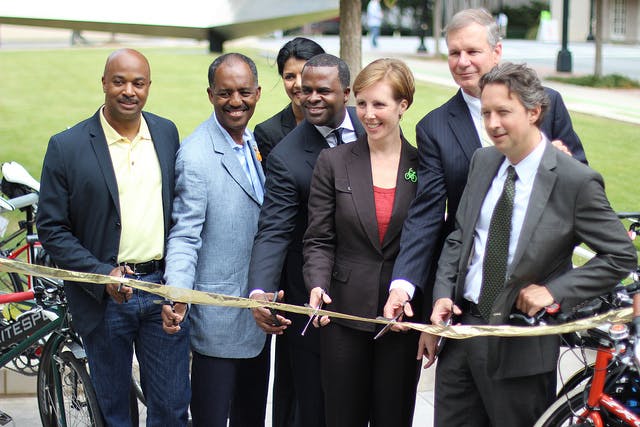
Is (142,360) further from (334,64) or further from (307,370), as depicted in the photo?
(334,64)

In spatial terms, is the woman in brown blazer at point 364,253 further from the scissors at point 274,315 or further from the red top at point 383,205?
the scissors at point 274,315

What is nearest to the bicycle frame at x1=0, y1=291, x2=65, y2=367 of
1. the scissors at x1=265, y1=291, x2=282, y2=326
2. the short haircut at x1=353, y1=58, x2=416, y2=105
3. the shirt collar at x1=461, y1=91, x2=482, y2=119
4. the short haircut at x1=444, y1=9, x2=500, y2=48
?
the scissors at x1=265, y1=291, x2=282, y2=326

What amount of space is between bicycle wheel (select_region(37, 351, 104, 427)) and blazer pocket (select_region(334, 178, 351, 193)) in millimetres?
1621

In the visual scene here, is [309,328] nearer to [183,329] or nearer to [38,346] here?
[183,329]

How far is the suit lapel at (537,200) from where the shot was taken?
345 cm

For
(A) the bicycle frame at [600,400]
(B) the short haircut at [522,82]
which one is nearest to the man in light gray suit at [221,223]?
(B) the short haircut at [522,82]

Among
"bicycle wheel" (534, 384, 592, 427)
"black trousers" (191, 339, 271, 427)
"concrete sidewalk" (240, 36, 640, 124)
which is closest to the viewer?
"bicycle wheel" (534, 384, 592, 427)

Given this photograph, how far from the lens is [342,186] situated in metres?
3.95

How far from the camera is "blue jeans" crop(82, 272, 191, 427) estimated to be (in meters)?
4.07

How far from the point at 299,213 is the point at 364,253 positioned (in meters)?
0.44

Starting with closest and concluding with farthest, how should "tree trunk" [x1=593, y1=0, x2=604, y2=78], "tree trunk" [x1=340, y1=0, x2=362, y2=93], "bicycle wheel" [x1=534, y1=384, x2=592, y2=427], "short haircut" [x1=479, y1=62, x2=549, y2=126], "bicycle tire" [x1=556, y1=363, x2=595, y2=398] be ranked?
"short haircut" [x1=479, y1=62, x2=549, y2=126] < "bicycle wheel" [x1=534, y1=384, x2=592, y2=427] < "bicycle tire" [x1=556, y1=363, x2=595, y2=398] < "tree trunk" [x1=340, y1=0, x2=362, y2=93] < "tree trunk" [x1=593, y1=0, x2=604, y2=78]

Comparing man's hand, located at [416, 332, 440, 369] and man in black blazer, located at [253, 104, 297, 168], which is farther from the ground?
man in black blazer, located at [253, 104, 297, 168]

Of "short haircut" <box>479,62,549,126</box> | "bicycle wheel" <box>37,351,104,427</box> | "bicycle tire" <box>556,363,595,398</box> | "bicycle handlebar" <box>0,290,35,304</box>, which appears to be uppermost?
"short haircut" <box>479,62,549,126</box>

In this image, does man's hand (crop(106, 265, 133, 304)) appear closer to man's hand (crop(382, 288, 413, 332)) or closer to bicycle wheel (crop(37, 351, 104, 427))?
bicycle wheel (crop(37, 351, 104, 427))
